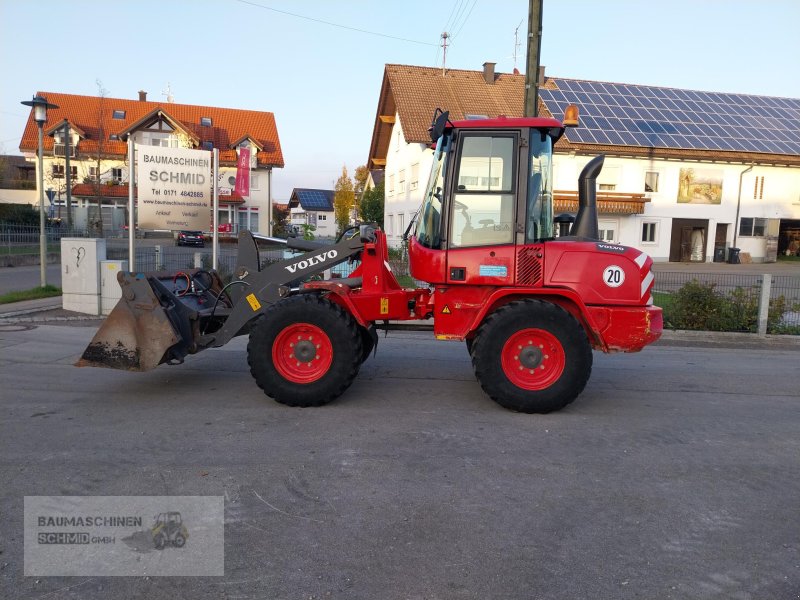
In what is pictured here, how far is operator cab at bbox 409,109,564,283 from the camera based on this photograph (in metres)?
5.72

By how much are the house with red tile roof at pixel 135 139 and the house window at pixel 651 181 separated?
82.9 feet

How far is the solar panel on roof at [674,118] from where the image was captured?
93.7ft

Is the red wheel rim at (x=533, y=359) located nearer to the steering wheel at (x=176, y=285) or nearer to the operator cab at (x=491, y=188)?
the operator cab at (x=491, y=188)

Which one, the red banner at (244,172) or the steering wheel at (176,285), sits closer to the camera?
the steering wheel at (176,285)

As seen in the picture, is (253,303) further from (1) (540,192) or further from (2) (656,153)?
(2) (656,153)

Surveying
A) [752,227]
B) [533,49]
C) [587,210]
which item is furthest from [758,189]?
[587,210]

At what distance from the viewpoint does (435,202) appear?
599 centimetres

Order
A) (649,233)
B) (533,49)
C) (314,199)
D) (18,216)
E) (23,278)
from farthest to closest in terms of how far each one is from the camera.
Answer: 1. (314,199)
2. (18,216)
3. (649,233)
4. (23,278)
5. (533,49)

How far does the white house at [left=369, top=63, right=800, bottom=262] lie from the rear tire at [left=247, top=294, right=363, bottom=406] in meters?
22.3

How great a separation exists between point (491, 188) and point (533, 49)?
591cm

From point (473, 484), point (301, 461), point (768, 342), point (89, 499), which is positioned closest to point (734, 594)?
point (473, 484)

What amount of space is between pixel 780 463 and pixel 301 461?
3.67 meters

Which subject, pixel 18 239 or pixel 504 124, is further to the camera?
pixel 18 239

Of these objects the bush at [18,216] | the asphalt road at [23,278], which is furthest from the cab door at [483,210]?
the bush at [18,216]
